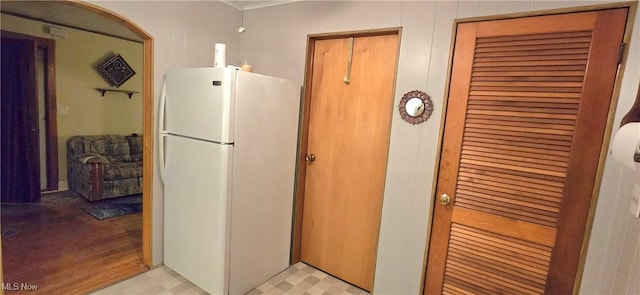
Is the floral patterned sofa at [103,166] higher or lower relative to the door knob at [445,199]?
lower

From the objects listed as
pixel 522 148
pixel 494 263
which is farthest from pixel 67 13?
pixel 494 263

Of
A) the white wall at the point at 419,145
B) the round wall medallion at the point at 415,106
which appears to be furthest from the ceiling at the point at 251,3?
the round wall medallion at the point at 415,106

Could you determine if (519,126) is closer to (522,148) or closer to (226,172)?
(522,148)

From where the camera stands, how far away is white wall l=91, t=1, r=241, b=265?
2.06 m

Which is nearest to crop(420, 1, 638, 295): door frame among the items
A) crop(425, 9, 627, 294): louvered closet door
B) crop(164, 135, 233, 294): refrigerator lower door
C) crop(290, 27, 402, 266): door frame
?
crop(425, 9, 627, 294): louvered closet door

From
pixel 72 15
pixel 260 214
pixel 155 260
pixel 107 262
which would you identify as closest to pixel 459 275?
pixel 260 214

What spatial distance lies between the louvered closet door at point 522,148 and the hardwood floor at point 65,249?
2.37m

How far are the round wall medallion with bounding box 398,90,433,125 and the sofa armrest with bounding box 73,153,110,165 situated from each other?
3.68 meters

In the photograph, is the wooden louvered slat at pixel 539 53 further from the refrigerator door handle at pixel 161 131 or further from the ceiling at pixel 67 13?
the refrigerator door handle at pixel 161 131

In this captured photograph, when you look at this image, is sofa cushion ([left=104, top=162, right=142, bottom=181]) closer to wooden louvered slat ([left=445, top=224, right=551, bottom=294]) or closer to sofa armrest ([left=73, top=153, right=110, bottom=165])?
sofa armrest ([left=73, top=153, right=110, bottom=165])

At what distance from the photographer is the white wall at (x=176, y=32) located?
2.06 metres

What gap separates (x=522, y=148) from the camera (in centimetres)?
157

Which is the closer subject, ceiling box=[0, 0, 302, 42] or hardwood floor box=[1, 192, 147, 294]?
hardwood floor box=[1, 192, 147, 294]

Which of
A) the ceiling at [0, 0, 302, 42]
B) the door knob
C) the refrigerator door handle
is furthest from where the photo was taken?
the ceiling at [0, 0, 302, 42]
